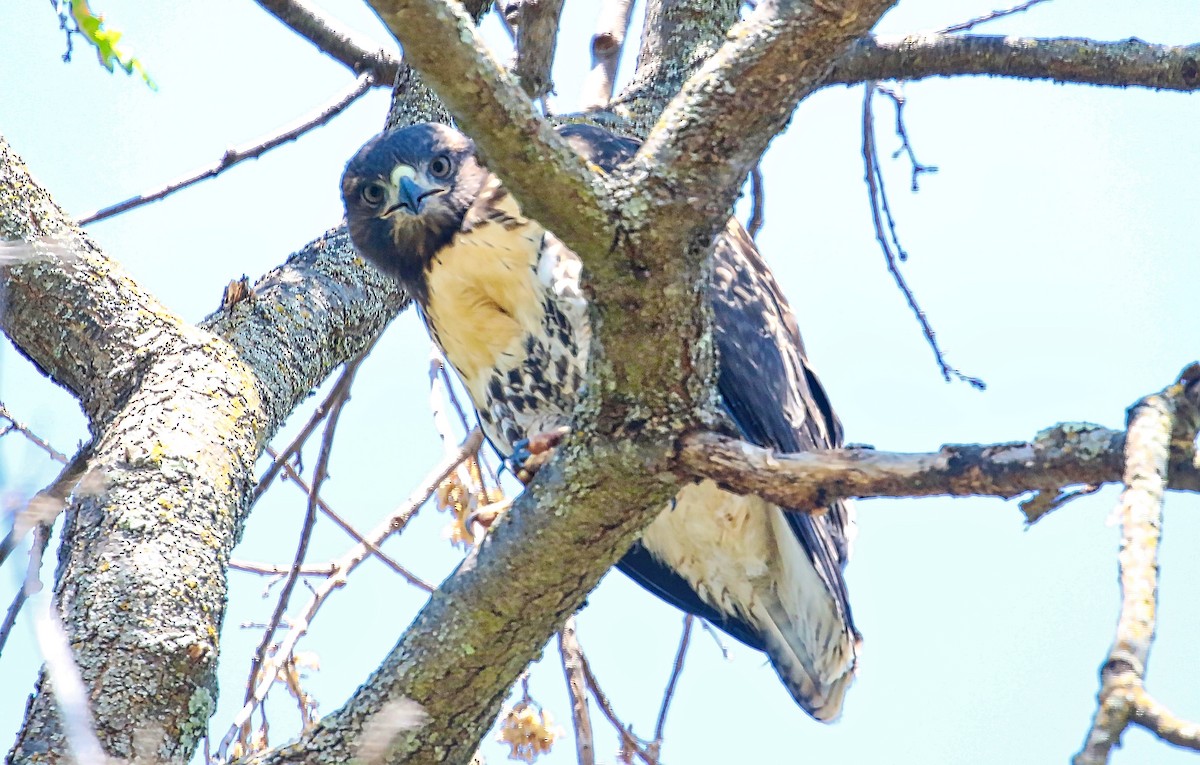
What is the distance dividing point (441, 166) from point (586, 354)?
833 millimetres

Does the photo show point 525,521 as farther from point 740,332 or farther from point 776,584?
point 776,584

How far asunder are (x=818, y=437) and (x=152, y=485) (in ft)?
6.78

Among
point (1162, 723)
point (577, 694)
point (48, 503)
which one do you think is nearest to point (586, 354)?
point (577, 694)

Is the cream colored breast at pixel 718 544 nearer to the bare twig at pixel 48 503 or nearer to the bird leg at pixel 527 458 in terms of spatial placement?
the bird leg at pixel 527 458

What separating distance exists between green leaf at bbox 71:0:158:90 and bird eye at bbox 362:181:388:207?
883 mm

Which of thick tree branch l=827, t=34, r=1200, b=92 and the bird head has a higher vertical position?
thick tree branch l=827, t=34, r=1200, b=92

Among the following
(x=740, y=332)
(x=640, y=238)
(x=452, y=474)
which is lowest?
(x=640, y=238)

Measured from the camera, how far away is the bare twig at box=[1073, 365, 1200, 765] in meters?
1.20

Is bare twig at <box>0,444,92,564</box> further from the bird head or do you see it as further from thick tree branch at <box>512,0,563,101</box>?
thick tree branch at <box>512,0,563,101</box>

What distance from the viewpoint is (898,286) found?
3977mm

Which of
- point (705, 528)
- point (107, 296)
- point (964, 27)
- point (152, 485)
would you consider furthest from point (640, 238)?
point (964, 27)

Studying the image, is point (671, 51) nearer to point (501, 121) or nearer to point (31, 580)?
point (501, 121)

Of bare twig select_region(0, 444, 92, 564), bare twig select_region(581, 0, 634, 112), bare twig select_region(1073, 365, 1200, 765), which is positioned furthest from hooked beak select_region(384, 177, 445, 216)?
bare twig select_region(1073, 365, 1200, 765)

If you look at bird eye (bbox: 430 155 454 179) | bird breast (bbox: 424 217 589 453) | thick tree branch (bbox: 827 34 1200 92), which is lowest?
bird breast (bbox: 424 217 589 453)
